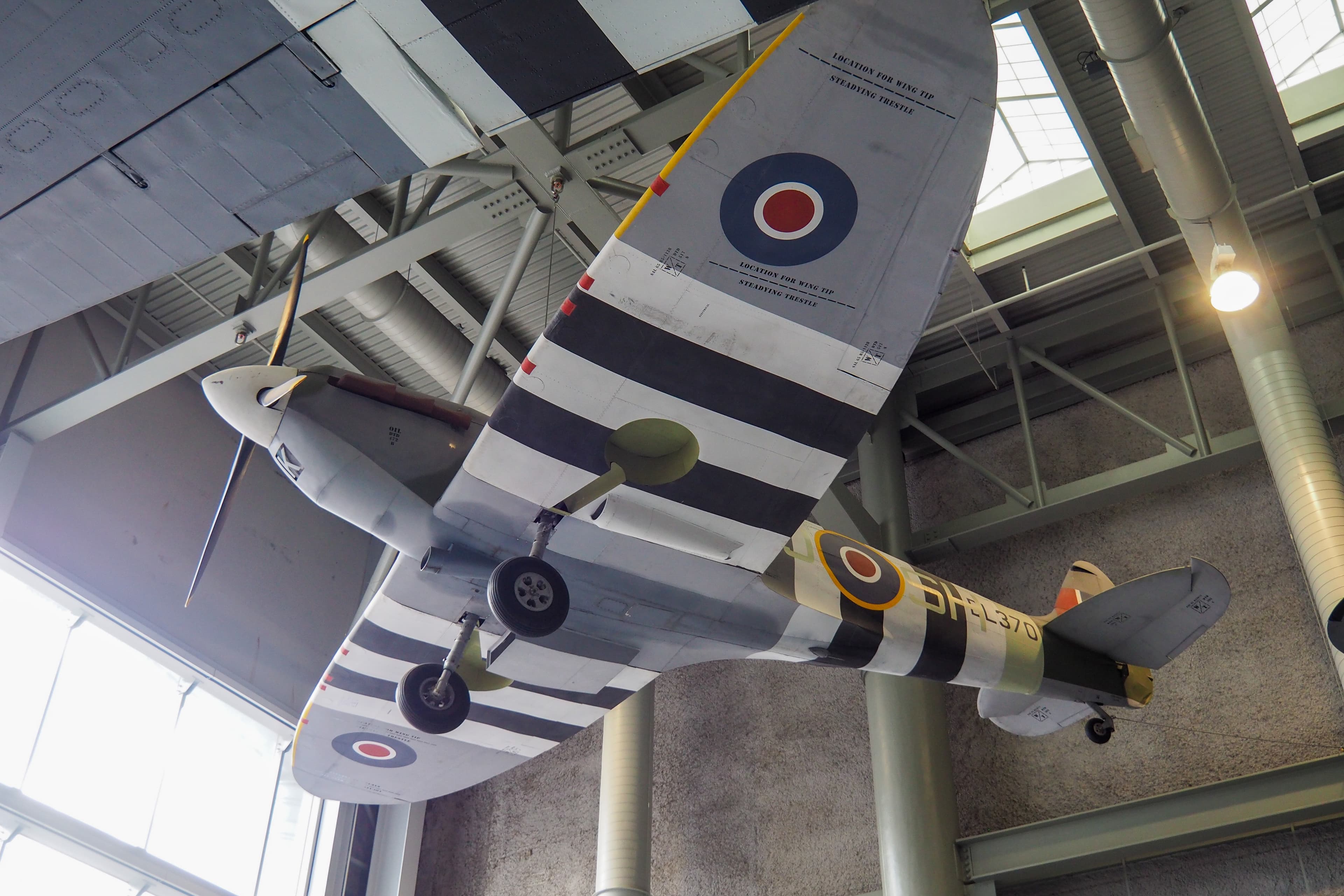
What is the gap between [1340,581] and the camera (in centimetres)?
749

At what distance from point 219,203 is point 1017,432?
31.1 ft

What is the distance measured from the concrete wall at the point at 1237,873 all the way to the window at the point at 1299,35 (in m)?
6.40

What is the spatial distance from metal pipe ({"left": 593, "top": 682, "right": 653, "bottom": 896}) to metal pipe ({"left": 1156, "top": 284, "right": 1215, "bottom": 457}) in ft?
19.1

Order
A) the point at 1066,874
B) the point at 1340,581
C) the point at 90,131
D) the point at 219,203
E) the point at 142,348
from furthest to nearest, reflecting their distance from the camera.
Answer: the point at 142,348, the point at 1066,874, the point at 1340,581, the point at 219,203, the point at 90,131

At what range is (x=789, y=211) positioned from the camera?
177 inches

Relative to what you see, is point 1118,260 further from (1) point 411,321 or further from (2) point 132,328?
(2) point 132,328

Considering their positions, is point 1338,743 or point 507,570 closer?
point 507,570

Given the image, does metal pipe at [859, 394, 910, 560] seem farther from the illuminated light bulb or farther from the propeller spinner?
the propeller spinner

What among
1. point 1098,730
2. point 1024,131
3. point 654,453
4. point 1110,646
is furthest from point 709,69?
point 1098,730

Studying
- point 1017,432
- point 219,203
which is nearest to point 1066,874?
point 1017,432

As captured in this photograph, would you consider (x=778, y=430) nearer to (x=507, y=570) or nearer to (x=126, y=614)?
(x=507, y=570)

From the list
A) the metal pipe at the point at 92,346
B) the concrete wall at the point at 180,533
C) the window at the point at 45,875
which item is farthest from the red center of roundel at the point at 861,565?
the concrete wall at the point at 180,533

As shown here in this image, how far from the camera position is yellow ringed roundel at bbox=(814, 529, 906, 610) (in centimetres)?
653

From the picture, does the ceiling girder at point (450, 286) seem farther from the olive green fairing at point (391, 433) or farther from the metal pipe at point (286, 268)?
the olive green fairing at point (391, 433)
